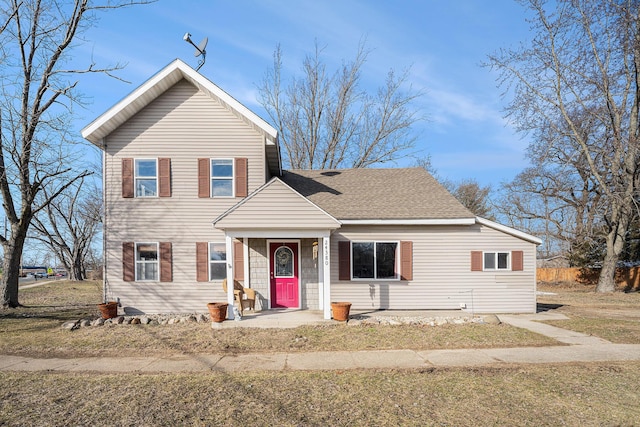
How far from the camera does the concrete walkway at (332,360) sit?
715 cm

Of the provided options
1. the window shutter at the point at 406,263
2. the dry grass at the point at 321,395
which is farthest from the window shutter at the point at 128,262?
the window shutter at the point at 406,263

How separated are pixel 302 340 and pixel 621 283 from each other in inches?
1002

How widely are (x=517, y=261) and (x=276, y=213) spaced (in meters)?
8.03

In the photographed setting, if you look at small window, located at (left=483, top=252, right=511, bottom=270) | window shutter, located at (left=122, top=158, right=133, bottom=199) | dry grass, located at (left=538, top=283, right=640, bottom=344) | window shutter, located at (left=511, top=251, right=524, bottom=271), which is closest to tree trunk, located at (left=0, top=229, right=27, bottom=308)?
window shutter, located at (left=122, top=158, right=133, bottom=199)

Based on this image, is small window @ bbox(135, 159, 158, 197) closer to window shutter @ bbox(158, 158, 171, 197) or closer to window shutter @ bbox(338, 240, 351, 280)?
window shutter @ bbox(158, 158, 171, 197)

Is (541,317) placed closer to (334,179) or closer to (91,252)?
(334,179)

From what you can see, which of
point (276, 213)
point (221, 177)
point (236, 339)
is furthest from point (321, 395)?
point (221, 177)

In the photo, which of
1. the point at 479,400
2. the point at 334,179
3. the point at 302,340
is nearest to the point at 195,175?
the point at 334,179

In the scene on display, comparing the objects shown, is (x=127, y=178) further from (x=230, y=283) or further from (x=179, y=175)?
(x=230, y=283)

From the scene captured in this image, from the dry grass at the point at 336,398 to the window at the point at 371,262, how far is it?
19.5 ft

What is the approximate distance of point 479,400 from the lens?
5.40 metres

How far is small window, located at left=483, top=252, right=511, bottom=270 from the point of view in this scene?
12.8 m

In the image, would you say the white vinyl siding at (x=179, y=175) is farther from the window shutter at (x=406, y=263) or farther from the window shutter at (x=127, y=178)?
the window shutter at (x=406, y=263)

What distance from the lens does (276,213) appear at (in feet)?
36.4
